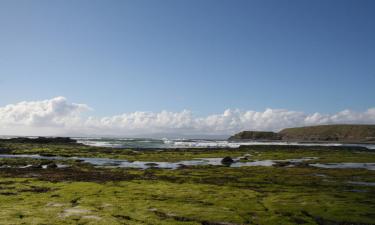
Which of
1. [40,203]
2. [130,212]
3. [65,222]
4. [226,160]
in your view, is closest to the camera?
[65,222]

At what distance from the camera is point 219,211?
1111 inches

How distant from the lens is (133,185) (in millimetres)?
42406

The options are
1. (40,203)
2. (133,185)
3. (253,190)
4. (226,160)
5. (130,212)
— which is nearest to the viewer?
(130,212)

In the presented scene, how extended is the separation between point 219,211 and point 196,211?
203 cm

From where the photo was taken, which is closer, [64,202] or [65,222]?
[65,222]

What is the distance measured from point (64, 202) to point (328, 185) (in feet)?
108

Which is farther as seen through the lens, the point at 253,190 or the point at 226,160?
the point at 226,160

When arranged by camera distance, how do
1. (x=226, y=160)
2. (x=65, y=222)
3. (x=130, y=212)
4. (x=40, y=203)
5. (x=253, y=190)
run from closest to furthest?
1. (x=65, y=222)
2. (x=130, y=212)
3. (x=40, y=203)
4. (x=253, y=190)
5. (x=226, y=160)

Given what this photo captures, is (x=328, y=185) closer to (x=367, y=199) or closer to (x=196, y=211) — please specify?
(x=367, y=199)

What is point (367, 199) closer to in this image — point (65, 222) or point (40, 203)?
point (65, 222)

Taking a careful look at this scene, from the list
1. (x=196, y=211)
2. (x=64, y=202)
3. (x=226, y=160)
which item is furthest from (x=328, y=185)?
(x=226, y=160)

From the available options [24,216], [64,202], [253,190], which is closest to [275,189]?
[253,190]

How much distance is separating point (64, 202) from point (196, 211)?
13398 millimetres

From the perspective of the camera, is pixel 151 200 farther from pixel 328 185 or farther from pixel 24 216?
pixel 328 185
